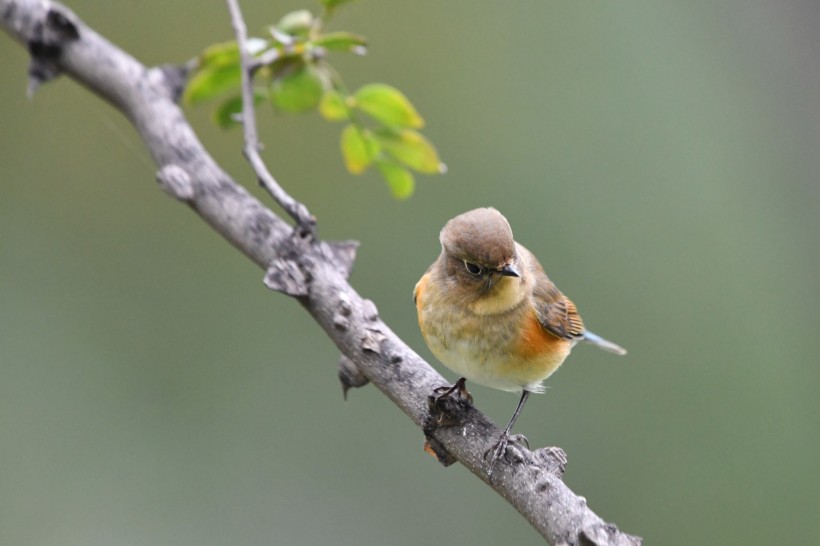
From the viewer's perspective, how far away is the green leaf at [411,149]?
103 inches

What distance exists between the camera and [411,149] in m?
2.62

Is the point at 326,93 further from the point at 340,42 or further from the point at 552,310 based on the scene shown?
the point at 552,310

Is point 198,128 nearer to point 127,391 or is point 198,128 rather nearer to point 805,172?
point 127,391

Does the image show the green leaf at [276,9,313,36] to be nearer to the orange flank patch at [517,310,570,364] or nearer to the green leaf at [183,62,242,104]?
the green leaf at [183,62,242,104]

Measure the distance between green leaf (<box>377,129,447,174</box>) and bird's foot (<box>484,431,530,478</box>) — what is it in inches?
35.7

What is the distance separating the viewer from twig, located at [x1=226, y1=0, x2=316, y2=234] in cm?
241

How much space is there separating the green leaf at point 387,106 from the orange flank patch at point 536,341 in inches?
26.6

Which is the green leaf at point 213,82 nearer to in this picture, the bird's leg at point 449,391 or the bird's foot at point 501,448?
the bird's leg at point 449,391

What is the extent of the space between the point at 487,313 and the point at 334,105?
79 cm

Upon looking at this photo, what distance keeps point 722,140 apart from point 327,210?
2.69 meters

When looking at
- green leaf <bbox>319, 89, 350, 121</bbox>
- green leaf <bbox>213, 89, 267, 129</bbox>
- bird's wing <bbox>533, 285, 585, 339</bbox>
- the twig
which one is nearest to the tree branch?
the twig

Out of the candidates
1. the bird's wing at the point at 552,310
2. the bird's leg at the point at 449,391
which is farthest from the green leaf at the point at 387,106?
the bird's leg at the point at 449,391

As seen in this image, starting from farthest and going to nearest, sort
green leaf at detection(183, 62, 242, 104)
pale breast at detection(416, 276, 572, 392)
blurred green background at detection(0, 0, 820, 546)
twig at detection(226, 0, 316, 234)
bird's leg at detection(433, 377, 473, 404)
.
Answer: blurred green background at detection(0, 0, 820, 546)
green leaf at detection(183, 62, 242, 104)
pale breast at detection(416, 276, 572, 392)
twig at detection(226, 0, 316, 234)
bird's leg at detection(433, 377, 473, 404)

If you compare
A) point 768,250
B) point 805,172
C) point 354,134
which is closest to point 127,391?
point 354,134
